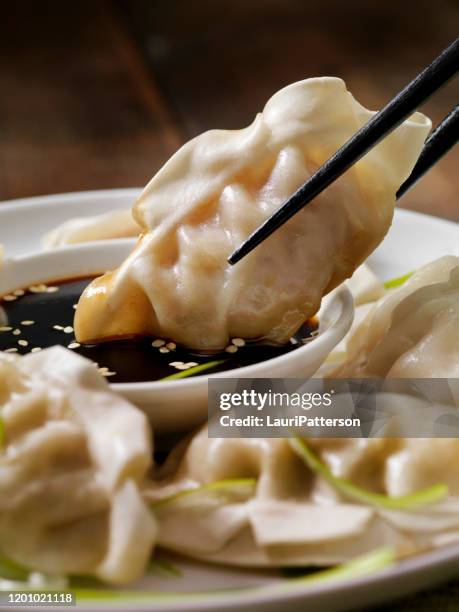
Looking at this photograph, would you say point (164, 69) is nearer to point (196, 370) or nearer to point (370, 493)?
point (196, 370)

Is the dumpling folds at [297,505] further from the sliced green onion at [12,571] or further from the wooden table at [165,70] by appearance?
the wooden table at [165,70]

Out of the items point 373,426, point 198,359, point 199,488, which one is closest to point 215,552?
point 199,488

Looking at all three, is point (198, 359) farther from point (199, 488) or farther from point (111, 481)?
point (111, 481)

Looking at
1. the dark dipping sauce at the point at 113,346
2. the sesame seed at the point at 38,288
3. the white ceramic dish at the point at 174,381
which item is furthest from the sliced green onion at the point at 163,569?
the sesame seed at the point at 38,288

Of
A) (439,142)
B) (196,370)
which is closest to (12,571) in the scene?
(196,370)

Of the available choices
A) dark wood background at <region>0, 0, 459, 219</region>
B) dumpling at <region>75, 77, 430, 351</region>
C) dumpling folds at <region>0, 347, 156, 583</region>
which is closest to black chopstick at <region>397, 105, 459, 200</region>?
dumpling at <region>75, 77, 430, 351</region>

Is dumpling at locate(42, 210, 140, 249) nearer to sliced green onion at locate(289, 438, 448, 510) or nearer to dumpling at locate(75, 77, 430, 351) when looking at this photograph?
dumpling at locate(75, 77, 430, 351)
